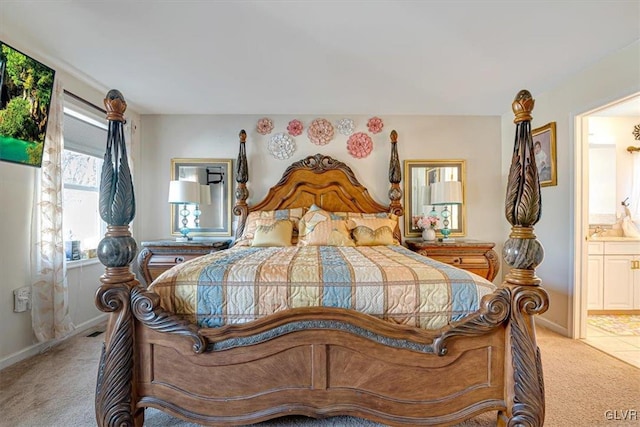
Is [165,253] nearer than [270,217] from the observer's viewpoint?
Yes

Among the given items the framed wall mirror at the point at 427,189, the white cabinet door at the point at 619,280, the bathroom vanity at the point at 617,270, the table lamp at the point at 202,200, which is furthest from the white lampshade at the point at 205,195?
the white cabinet door at the point at 619,280

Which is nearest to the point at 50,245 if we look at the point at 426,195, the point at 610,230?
the point at 426,195

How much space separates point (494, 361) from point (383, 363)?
55 cm

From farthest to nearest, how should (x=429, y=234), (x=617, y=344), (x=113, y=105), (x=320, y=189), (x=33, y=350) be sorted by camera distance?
(x=320, y=189)
(x=429, y=234)
(x=617, y=344)
(x=33, y=350)
(x=113, y=105)

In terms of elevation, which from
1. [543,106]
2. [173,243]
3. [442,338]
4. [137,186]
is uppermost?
[543,106]

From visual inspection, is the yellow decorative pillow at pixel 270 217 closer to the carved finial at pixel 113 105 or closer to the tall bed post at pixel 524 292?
the carved finial at pixel 113 105

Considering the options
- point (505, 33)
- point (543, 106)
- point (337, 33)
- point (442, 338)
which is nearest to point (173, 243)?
point (337, 33)

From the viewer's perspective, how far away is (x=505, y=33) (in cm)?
215

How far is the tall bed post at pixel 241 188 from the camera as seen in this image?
3.62m

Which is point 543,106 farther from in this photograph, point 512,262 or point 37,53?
point 37,53

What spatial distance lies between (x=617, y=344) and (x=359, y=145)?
324 centimetres

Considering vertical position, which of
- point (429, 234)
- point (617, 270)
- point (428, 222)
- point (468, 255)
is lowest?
point (617, 270)

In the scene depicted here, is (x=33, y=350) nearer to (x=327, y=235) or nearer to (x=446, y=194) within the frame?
Result: (x=327, y=235)

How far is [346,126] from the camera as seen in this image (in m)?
3.83
